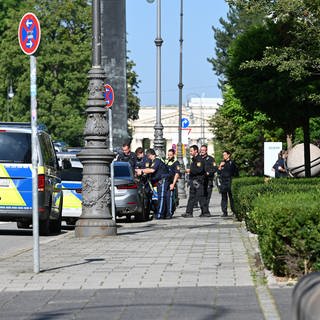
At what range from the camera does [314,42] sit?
72.7 feet

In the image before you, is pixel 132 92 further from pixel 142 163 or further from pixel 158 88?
pixel 142 163

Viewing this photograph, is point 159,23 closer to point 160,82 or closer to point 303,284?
point 160,82

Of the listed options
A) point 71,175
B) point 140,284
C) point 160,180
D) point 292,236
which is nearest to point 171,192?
point 160,180

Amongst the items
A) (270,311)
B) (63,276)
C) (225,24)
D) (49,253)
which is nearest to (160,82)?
(49,253)

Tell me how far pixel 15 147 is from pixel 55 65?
60381 mm

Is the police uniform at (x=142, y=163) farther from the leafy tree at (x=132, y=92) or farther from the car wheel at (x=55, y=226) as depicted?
the leafy tree at (x=132, y=92)

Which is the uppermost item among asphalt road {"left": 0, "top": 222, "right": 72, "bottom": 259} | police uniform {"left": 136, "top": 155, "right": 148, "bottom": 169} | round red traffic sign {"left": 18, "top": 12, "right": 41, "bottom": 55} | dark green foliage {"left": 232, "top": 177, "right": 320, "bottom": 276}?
round red traffic sign {"left": 18, "top": 12, "right": 41, "bottom": 55}

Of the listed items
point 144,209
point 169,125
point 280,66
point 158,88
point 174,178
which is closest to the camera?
point 280,66

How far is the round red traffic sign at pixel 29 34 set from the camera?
11859 millimetres

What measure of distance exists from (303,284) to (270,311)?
12.0ft

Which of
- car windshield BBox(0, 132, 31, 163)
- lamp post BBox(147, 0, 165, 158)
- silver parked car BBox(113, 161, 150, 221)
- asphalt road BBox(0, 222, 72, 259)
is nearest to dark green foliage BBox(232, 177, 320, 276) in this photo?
asphalt road BBox(0, 222, 72, 259)

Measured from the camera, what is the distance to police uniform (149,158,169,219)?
1080 inches

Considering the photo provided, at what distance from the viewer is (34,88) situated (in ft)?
37.7

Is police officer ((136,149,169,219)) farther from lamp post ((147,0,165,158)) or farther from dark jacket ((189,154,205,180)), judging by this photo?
lamp post ((147,0,165,158))
